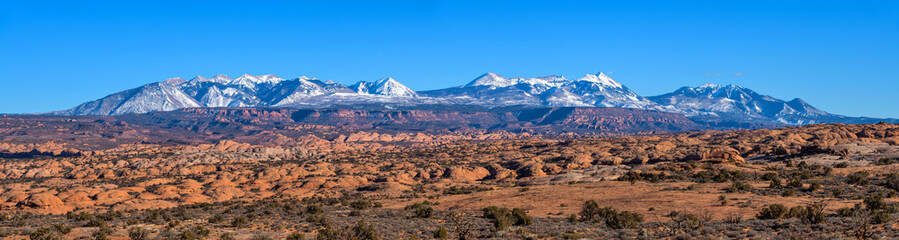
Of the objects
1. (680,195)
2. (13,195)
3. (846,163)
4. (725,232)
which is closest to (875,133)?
(846,163)

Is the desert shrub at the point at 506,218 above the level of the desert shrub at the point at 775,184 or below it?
below

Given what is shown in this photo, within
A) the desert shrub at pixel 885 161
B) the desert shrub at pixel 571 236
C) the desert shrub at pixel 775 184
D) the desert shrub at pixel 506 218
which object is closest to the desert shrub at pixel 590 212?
the desert shrub at pixel 506 218

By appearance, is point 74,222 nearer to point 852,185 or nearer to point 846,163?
point 852,185

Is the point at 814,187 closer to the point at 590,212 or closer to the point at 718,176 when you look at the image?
the point at 718,176

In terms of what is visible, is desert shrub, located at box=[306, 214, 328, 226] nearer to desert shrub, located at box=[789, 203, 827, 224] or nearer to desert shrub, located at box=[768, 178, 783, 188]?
desert shrub, located at box=[789, 203, 827, 224]

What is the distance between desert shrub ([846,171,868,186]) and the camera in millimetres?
49047

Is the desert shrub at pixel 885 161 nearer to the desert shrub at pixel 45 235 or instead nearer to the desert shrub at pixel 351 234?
the desert shrub at pixel 351 234

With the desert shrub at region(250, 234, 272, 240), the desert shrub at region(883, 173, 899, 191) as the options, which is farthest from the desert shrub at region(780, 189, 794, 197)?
the desert shrub at region(250, 234, 272, 240)

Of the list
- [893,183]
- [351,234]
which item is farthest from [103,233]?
[893,183]

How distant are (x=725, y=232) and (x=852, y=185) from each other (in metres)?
25.0

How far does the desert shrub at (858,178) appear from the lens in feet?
161

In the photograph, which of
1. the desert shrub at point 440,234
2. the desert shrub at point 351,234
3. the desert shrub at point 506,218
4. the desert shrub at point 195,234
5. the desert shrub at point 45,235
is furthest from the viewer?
the desert shrub at point 506,218

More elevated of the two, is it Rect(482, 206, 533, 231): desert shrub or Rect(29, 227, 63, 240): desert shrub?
Rect(29, 227, 63, 240): desert shrub

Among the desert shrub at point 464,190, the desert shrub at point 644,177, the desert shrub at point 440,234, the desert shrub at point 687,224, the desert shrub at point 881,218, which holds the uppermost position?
the desert shrub at point 881,218
